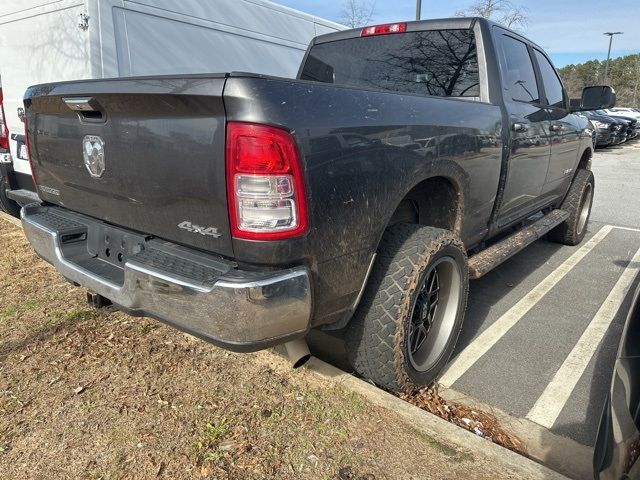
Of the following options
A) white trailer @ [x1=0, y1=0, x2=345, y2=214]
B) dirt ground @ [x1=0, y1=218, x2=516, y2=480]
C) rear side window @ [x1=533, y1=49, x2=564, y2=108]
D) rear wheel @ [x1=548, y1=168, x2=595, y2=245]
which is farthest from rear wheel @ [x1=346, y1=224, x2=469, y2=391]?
rear wheel @ [x1=548, y1=168, x2=595, y2=245]

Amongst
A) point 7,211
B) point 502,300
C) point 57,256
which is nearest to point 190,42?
point 7,211

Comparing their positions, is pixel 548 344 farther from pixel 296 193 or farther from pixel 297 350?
pixel 296 193

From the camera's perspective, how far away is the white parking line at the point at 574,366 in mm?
2666

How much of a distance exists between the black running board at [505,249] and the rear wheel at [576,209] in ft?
2.57

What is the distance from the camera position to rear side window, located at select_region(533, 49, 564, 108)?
4.52 m

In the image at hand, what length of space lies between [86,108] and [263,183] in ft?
3.62

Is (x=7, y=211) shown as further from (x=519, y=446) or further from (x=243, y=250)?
(x=519, y=446)

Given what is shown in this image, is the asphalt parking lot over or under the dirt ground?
under

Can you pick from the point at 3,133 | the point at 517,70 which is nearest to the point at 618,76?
the point at 517,70

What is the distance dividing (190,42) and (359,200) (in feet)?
15.2

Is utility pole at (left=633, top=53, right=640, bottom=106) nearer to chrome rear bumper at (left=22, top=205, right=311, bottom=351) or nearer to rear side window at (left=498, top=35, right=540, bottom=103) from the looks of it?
rear side window at (left=498, top=35, right=540, bottom=103)

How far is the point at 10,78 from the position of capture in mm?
5668

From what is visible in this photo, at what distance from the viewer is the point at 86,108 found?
2.28 metres

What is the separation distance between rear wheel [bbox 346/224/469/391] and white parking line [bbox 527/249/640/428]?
1.94 ft
